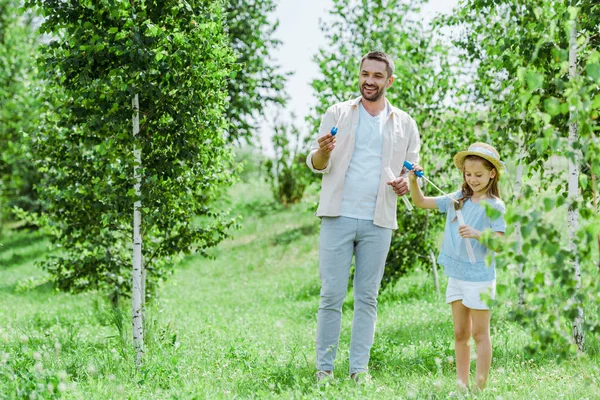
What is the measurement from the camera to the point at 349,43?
46.1 ft

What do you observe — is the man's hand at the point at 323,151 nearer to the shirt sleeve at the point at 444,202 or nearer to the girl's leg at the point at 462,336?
the shirt sleeve at the point at 444,202

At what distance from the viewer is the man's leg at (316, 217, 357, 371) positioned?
4.67m

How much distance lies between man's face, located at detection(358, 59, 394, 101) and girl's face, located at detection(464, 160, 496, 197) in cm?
84

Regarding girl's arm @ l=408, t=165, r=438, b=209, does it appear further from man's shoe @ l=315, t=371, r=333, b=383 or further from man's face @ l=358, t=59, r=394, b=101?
man's shoe @ l=315, t=371, r=333, b=383

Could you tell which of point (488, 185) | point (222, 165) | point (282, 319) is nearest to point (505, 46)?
point (488, 185)

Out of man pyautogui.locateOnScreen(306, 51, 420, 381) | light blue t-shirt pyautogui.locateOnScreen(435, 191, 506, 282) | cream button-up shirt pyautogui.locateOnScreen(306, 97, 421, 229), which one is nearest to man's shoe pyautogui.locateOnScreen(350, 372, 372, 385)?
man pyautogui.locateOnScreen(306, 51, 420, 381)

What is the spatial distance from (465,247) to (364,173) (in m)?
0.88

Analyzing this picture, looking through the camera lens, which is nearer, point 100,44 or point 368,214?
point 368,214

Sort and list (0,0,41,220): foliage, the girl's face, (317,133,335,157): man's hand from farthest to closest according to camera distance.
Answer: (0,0,41,220): foliage < (317,133,335,157): man's hand < the girl's face

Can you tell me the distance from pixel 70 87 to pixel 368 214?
2.74m

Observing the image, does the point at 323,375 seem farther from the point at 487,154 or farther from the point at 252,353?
the point at 487,154

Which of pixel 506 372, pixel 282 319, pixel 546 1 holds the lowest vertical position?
pixel 282 319

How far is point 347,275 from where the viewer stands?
4.73 m

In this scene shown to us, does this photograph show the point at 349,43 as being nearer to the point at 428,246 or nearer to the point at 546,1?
the point at 428,246
